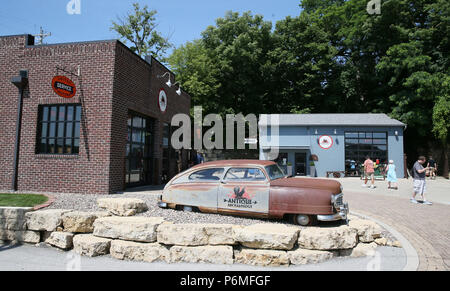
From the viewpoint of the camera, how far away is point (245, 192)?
5.84 meters

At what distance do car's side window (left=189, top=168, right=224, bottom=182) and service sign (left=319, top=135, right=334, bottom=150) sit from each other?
63.8 ft

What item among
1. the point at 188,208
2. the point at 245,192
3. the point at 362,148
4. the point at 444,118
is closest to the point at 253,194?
the point at 245,192

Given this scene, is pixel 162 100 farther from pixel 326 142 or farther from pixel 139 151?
pixel 326 142

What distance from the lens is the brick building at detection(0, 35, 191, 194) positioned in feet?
31.6

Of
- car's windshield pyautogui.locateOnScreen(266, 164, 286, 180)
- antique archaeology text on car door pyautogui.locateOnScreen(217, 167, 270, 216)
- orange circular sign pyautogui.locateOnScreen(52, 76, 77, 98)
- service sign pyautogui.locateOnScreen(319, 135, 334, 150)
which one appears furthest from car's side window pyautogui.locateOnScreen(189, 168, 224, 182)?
service sign pyautogui.locateOnScreen(319, 135, 334, 150)

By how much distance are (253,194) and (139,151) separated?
7814 millimetres

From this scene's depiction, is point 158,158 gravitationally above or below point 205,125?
below

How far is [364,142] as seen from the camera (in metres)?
23.7

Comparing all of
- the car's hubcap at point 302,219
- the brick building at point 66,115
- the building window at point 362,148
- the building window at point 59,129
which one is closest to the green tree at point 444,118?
the building window at point 362,148

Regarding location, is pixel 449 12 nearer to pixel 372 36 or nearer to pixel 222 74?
pixel 372 36

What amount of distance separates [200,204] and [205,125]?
91.5 feet

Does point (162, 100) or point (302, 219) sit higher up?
point (162, 100)

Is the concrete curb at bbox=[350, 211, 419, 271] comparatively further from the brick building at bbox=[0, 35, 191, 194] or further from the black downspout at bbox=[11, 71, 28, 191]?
the black downspout at bbox=[11, 71, 28, 191]
